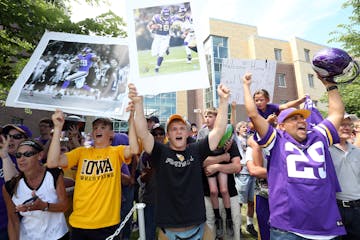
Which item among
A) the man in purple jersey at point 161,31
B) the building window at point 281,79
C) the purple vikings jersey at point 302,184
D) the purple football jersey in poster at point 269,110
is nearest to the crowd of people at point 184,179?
the purple vikings jersey at point 302,184

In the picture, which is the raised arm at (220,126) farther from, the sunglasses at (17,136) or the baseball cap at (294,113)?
the sunglasses at (17,136)

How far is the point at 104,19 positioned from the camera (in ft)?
16.5

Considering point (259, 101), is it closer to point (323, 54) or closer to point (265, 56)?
point (323, 54)

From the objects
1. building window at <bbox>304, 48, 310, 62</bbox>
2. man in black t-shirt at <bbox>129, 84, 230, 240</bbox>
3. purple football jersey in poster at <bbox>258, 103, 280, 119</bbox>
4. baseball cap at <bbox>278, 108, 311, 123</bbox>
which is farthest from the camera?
building window at <bbox>304, 48, 310, 62</bbox>

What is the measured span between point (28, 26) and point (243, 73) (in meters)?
3.87

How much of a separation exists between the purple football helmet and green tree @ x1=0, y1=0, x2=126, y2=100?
3988mm

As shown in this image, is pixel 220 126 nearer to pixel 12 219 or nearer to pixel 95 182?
pixel 95 182

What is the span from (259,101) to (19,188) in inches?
134

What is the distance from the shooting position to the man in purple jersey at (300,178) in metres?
2.15

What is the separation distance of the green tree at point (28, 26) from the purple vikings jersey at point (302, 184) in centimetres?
407

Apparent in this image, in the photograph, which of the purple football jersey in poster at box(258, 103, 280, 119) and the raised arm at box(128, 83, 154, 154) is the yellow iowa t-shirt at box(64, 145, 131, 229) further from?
the purple football jersey in poster at box(258, 103, 280, 119)

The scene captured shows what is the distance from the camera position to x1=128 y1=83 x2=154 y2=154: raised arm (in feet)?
8.26

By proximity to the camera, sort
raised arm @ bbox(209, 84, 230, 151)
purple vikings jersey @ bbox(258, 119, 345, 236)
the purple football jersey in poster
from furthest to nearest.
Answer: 1. the purple football jersey in poster
2. raised arm @ bbox(209, 84, 230, 151)
3. purple vikings jersey @ bbox(258, 119, 345, 236)

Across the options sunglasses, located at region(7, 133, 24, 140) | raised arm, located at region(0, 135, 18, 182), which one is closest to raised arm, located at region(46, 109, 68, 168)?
raised arm, located at region(0, 135, 18, 182)
